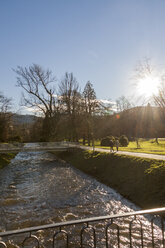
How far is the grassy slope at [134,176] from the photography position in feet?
35.8

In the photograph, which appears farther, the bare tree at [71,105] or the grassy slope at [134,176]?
the bare tree at [71,105]

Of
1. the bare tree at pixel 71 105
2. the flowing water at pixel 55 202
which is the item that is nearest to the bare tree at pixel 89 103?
the bare tree at pixel 71 105

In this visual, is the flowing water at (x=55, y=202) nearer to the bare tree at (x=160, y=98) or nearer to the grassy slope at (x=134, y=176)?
the grassy slope at (x=134, y=176)

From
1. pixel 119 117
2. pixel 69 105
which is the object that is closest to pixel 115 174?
pixel 69 105

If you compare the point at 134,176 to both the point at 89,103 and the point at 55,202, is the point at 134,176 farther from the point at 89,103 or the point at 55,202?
the point at 89,103

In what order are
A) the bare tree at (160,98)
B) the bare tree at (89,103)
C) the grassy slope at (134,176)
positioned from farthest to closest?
1. the bare tree at (89,103)
2. the bare tree at (160,98)
3. the grassy slope at (134,176)

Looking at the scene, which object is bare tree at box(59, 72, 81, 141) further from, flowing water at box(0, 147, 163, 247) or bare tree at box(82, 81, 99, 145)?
flowing water at box(0, 147, 163, 247)

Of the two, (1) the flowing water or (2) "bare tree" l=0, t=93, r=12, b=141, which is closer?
(1) the flowing water

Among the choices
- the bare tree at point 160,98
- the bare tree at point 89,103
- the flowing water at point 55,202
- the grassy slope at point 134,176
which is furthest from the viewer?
the bare tree at point 89,103

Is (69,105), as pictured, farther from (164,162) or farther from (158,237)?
(158,237)

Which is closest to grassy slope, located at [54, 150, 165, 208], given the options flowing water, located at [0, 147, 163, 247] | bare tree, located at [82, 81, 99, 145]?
flowing water, located at [0, 147, 163, 247]

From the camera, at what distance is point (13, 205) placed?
11.3m

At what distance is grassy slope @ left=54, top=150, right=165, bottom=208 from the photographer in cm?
1090

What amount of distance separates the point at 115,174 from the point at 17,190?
7626 millimetres
